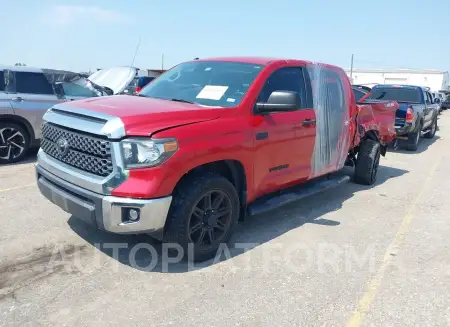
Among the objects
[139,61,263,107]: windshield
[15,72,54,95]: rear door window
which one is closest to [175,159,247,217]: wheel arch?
[139,61,263,107]: windshield

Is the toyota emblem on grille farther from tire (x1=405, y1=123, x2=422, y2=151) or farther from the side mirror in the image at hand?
tire (x1=405, y1=123, x2=422, y2=151)

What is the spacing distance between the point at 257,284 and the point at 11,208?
3331mm

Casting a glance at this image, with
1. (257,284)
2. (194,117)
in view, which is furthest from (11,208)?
(257,284)

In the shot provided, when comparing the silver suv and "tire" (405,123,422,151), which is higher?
the silver suv

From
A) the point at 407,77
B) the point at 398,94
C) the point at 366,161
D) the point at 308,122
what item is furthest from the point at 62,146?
the point at 407,77

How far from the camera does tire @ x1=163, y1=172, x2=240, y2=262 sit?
3496mm

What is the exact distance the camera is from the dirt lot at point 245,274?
3018mm

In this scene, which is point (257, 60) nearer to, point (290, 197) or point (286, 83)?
point (286, 83)

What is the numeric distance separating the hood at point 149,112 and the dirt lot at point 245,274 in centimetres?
132

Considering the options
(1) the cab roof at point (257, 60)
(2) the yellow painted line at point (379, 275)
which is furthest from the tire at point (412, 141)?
(1) the cab roof at point (257, 60)

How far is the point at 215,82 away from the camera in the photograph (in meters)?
4.42

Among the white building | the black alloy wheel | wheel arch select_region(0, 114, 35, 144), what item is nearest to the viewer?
the black alloy wheel

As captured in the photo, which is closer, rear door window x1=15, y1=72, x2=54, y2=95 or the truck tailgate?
the truck tailgate

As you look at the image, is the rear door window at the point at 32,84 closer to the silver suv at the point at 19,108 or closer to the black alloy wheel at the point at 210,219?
the silver suv at the point at 19,108
